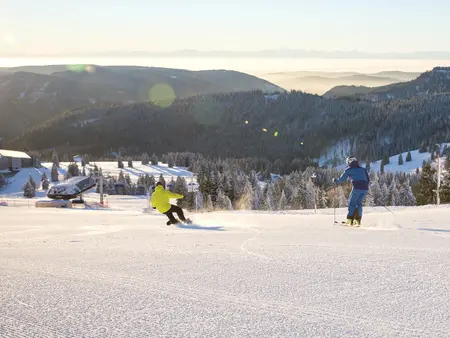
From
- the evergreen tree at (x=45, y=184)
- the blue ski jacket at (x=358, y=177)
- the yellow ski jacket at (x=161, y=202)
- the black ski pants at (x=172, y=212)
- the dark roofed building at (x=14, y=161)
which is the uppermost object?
the dark roofed building at (x=14, y=161)

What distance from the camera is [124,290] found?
472cm

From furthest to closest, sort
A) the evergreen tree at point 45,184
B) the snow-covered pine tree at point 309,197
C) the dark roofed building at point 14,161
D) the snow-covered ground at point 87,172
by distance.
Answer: the dark roofed building at point 14,161 → the evergreen tree at point 45,184 → the snow-covered ground at point 87,172 → the snow-covered pine tree at point 309,197

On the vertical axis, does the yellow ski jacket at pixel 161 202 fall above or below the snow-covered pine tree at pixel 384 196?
below

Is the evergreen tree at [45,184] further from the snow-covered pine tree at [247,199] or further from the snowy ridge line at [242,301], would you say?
the snowy ridge line at [242,301]

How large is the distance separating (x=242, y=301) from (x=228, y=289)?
430 mm

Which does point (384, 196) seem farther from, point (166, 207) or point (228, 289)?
point (228, 289)

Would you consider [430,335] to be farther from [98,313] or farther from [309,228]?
[309,228]

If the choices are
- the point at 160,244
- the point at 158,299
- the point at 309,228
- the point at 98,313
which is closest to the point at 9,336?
the point at 98,313

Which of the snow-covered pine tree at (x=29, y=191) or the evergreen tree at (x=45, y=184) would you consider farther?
the evergreen tree at (x=45, y=184)

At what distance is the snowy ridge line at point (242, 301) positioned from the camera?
3773 millimetres

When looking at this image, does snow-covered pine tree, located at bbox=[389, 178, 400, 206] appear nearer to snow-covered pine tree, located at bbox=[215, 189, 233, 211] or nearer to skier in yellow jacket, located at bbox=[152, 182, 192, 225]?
snow-covered pine tree, located at bbox=[215, 189, 233, 211]

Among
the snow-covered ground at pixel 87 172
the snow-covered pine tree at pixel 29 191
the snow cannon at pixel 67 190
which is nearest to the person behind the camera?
the snow cannon at pixel 67 190

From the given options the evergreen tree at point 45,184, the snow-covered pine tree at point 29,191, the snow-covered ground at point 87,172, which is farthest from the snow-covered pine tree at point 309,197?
the evergreen tree at point 45,184

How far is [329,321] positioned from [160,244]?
4626mm
